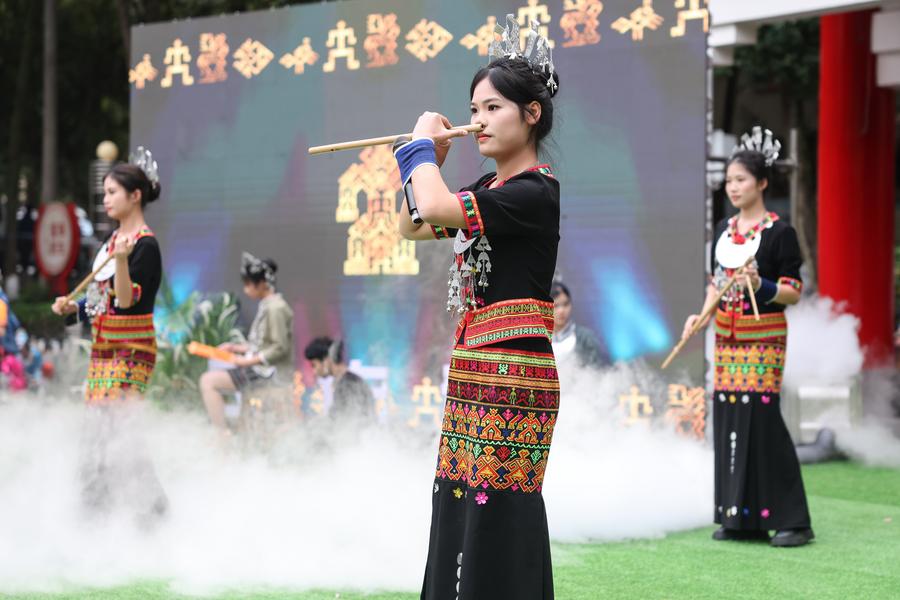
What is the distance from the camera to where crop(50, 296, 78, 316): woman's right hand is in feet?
16.0

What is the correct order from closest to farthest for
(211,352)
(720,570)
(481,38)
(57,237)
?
(720,570) < (481,38) < (211,352) < (57,237)

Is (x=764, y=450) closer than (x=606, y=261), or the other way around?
(x=764, y=450)

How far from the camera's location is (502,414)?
8.99 ft

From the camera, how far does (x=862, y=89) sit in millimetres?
9406

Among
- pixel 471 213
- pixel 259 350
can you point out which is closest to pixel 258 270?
pixel 259 350

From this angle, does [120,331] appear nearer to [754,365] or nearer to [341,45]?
[754,365]

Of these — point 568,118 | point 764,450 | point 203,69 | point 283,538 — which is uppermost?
point 203,69

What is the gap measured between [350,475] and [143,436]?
1.11 m

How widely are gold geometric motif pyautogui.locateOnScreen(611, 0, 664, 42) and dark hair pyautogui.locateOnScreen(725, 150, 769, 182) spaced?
1636 millimetres

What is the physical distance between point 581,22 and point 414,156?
14.4ft

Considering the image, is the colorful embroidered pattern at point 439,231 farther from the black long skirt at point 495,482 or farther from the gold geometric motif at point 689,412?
the gold geometric motif at point 689,412

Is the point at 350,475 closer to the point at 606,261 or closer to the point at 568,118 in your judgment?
the point at 606,261

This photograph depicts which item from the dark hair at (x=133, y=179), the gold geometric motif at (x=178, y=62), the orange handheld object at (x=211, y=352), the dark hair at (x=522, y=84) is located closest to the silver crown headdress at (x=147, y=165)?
the dark hair at (x=133, y=179)

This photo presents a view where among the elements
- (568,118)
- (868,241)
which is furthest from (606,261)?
(868,241)
